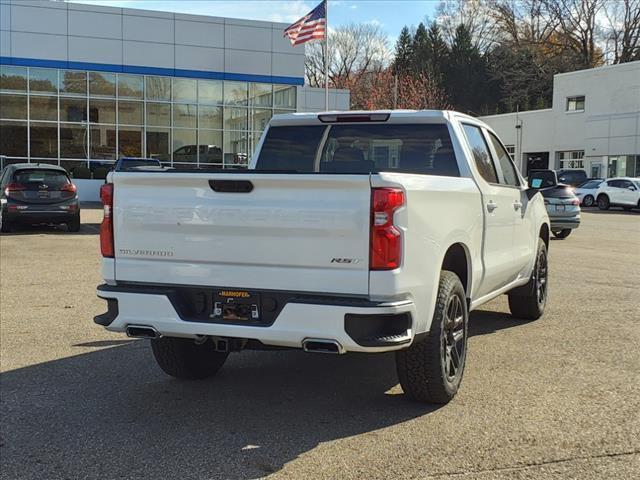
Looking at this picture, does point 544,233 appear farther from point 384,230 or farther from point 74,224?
point 74,224

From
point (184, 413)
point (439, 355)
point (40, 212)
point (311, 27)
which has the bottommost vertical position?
point (184, 413)

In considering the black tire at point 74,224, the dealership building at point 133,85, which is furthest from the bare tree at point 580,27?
the black tire at point 74,224

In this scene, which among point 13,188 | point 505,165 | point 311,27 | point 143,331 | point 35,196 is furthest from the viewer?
point 311,27

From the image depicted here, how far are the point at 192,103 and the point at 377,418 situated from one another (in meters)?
28.6

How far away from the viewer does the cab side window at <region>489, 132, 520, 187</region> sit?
639 centimetres

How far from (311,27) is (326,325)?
943 inches

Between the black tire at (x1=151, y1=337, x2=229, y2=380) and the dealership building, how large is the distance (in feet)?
84.1

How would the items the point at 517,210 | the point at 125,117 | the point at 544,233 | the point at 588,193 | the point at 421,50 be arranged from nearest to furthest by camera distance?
the point at 517,210
the point at 544,233
the point at 125,117
the point at 588,193
the point at 421,50

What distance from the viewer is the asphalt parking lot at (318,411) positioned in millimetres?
3807

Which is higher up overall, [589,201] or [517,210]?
[517,210]

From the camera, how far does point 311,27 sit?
26234 millimetres

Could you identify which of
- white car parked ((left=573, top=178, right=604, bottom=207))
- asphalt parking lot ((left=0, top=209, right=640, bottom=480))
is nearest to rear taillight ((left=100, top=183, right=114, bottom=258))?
asphalt parking lot ((left=0, top=209, right=640, bottom=480))

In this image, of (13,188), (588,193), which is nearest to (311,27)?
(13,188)

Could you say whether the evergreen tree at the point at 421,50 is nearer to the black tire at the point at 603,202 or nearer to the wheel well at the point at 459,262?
the black tire at the point at 603,202
